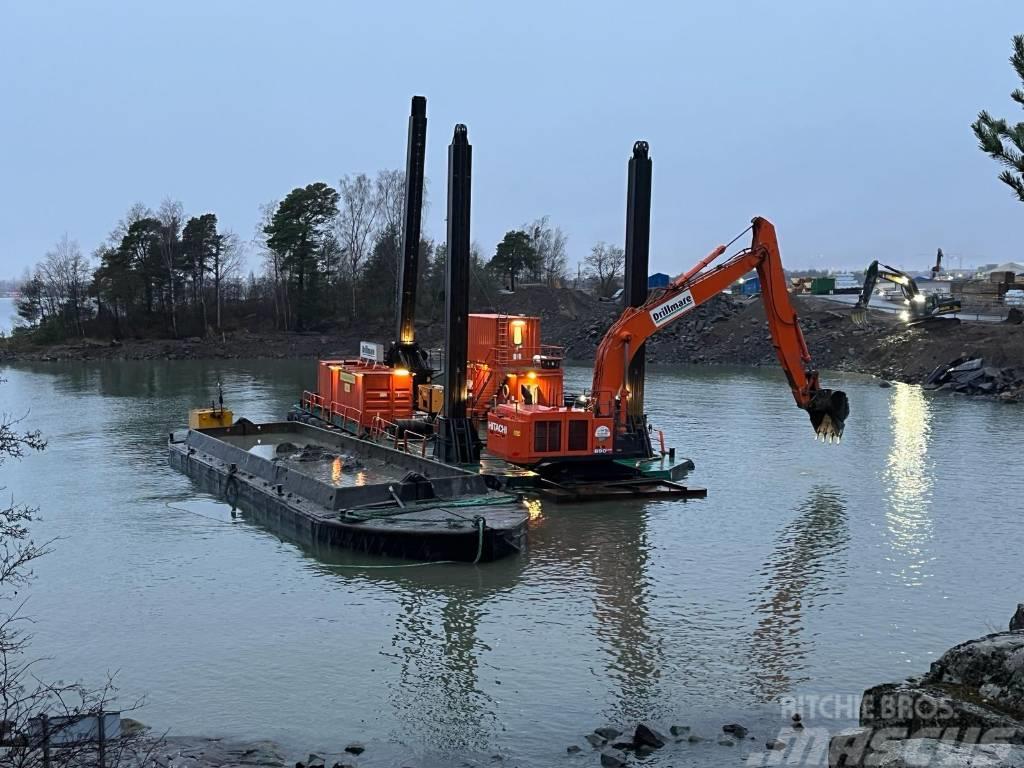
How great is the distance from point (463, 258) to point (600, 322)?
179 ft

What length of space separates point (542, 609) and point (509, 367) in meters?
12.2

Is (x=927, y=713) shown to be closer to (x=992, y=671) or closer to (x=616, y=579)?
(x=992, y=671)

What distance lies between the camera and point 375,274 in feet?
280

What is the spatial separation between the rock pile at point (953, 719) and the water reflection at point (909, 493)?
941cm

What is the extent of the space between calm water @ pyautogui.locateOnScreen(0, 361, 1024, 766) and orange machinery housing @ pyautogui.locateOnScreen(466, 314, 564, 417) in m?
5.13

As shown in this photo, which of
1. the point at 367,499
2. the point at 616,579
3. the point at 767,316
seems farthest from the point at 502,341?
the point at 616,579

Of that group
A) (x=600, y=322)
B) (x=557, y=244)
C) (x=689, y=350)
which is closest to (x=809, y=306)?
(x=689, y=350)

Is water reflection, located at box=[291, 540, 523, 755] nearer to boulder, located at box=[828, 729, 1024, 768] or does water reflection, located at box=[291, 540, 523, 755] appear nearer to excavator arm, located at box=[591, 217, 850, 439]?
boulder, located at box=[828, 729, 1024, 768]

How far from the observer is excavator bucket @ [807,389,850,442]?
23844 millimetres

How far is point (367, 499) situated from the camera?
18.5 meters

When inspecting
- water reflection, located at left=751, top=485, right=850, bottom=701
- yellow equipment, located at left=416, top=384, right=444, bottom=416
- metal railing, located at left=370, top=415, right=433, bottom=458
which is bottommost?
water reflection, located at left=751, top=485, right=850, bottom=701

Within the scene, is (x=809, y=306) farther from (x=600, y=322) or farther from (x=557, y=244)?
(x=557, y=244)

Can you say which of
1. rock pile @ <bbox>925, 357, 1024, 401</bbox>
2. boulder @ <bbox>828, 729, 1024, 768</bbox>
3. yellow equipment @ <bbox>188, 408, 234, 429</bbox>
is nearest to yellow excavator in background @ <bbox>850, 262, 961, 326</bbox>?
rock pile @ <bbox>925, 357, 1024, 401</bbox>

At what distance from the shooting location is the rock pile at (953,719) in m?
6.00
